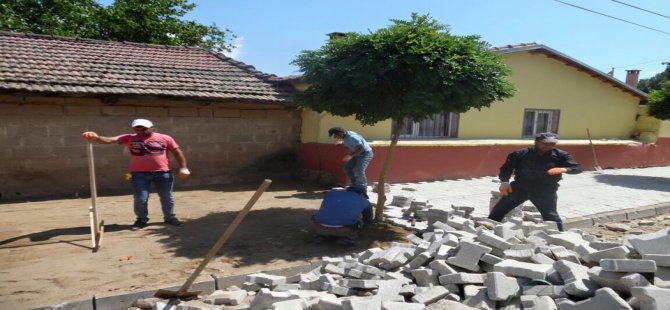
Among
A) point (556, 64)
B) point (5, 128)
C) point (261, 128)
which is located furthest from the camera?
point (556, 64)

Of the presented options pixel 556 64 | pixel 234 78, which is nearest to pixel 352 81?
pixel 234 78

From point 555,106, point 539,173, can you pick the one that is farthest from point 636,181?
point 539,173

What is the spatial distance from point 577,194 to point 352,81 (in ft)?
21.9

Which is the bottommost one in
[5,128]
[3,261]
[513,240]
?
[3,261]

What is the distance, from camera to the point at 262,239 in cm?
557

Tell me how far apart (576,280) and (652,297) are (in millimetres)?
548

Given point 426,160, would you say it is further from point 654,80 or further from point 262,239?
point 654,80

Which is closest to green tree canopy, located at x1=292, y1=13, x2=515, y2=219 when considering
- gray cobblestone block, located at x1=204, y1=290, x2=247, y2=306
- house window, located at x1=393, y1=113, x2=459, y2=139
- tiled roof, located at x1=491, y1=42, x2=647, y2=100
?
gray cobblestone block, located at x1=204, y1=290, x2=247, y2=306

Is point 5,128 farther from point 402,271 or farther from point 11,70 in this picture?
point 402,271

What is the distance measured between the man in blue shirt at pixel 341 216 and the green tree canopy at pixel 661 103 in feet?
35.9

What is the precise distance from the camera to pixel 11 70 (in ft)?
26.8

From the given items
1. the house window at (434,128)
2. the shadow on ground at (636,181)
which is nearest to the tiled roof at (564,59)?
the house window at (434,128)

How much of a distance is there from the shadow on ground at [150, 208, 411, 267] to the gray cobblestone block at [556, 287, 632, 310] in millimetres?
2602

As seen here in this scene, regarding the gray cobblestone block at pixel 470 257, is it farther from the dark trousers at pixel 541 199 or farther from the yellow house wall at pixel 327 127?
the yellow house wall at pixel 327 127
